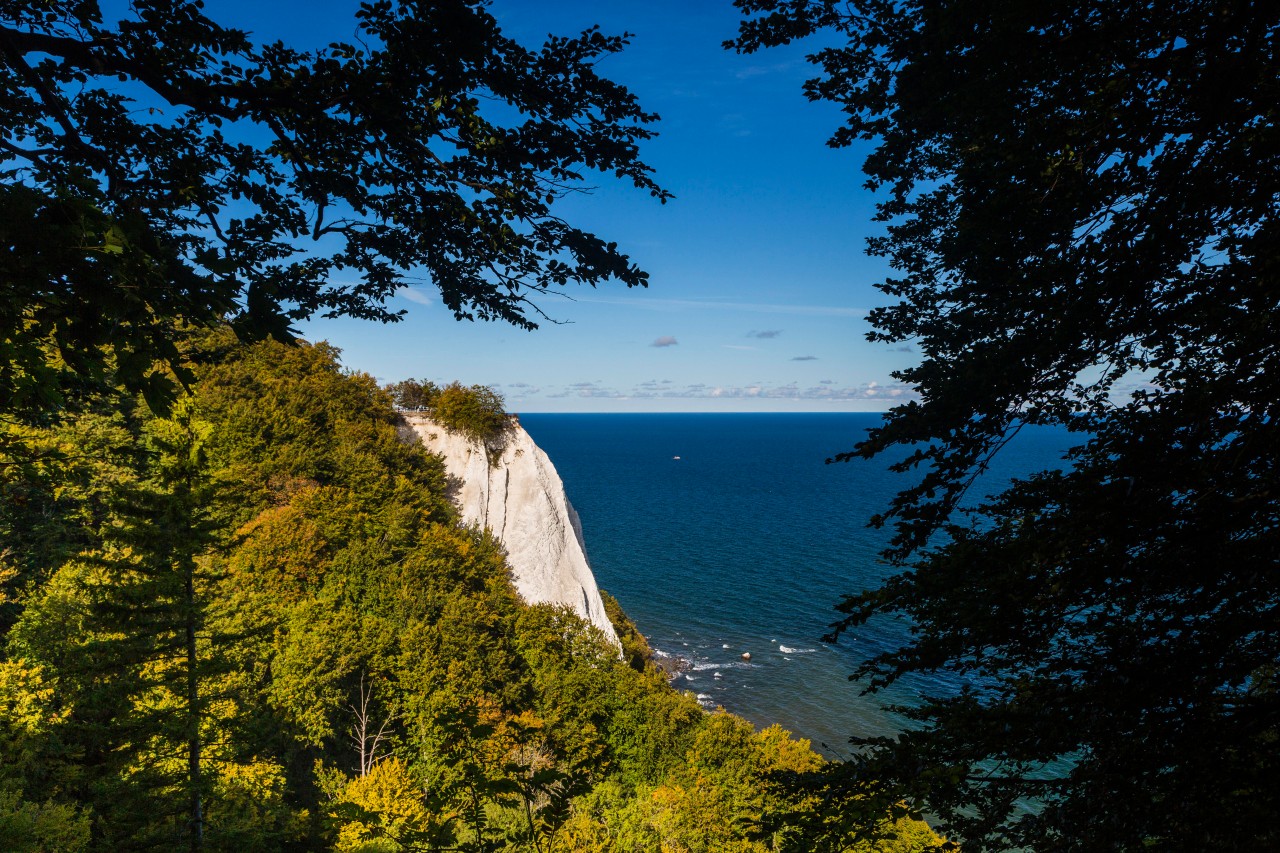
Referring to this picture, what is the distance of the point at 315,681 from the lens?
1650cm

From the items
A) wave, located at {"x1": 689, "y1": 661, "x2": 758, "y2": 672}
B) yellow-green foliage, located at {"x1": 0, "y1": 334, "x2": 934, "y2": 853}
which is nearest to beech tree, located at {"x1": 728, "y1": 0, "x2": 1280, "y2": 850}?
yellow-green foliage, located at {"x1": 0, "y1": 334, "x2": 934, "y2": 853}

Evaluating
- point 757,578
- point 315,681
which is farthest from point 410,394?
point 757,578

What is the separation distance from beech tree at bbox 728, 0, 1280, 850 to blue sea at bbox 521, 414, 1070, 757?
2047 mm

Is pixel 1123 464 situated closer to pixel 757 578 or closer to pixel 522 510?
pixel 522 510

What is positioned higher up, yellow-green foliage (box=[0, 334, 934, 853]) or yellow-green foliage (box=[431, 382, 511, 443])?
yellow-green foliage (box=[431, 382, 511, 443])

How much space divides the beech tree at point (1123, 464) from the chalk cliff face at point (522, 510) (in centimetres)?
2941

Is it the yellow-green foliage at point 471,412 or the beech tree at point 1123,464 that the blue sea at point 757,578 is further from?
the yellow-green foliage at point 471,412

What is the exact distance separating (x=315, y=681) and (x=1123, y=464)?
1956 centimetres

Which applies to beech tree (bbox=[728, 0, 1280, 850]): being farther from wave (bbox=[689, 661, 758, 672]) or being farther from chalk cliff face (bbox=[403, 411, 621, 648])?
wave (bbox=[689, 661, 758, 672])

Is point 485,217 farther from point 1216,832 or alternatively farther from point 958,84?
point 1216,832

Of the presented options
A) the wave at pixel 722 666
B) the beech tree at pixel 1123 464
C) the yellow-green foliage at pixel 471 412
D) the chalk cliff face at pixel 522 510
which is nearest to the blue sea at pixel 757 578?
the wave at pixel 722 666

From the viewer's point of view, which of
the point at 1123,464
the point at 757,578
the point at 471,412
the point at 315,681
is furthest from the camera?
the point at 757,578

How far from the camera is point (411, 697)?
18547 mm

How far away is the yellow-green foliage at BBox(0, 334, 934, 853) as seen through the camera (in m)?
9.55
